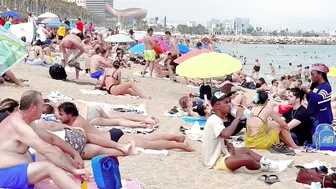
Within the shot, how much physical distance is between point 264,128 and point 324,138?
98cm

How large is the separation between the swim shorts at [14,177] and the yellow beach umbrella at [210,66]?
14.8 feet

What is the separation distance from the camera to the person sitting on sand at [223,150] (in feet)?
17.4

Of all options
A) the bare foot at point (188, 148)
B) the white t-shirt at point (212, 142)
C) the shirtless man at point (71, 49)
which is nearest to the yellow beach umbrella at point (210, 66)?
the bare foot at point (188, 148)

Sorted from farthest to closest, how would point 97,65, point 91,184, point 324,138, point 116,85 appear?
point 97,65 → point 116,85 → point 324,138 → point 91,184

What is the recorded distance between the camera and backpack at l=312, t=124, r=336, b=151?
683cm

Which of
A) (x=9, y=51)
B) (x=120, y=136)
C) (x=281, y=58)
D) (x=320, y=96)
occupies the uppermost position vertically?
(x=9, y=51)

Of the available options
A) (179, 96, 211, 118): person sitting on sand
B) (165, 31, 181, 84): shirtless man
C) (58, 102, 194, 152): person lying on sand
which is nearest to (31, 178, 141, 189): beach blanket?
(58, 102, 194, 152): person lying on sand

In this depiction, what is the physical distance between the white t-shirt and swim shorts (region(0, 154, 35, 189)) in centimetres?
209

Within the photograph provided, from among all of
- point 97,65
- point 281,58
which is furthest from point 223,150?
point 281,58

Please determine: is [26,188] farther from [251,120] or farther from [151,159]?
[251,120]

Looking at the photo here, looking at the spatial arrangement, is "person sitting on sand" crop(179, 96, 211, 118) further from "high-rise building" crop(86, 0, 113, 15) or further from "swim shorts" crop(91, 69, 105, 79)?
"high-rise building" crop(86, 0, 113, 15)

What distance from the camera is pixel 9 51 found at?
4.32m

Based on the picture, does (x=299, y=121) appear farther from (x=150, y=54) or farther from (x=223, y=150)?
(x=150, y=54)

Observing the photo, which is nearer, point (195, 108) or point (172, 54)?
point (195, 108)
